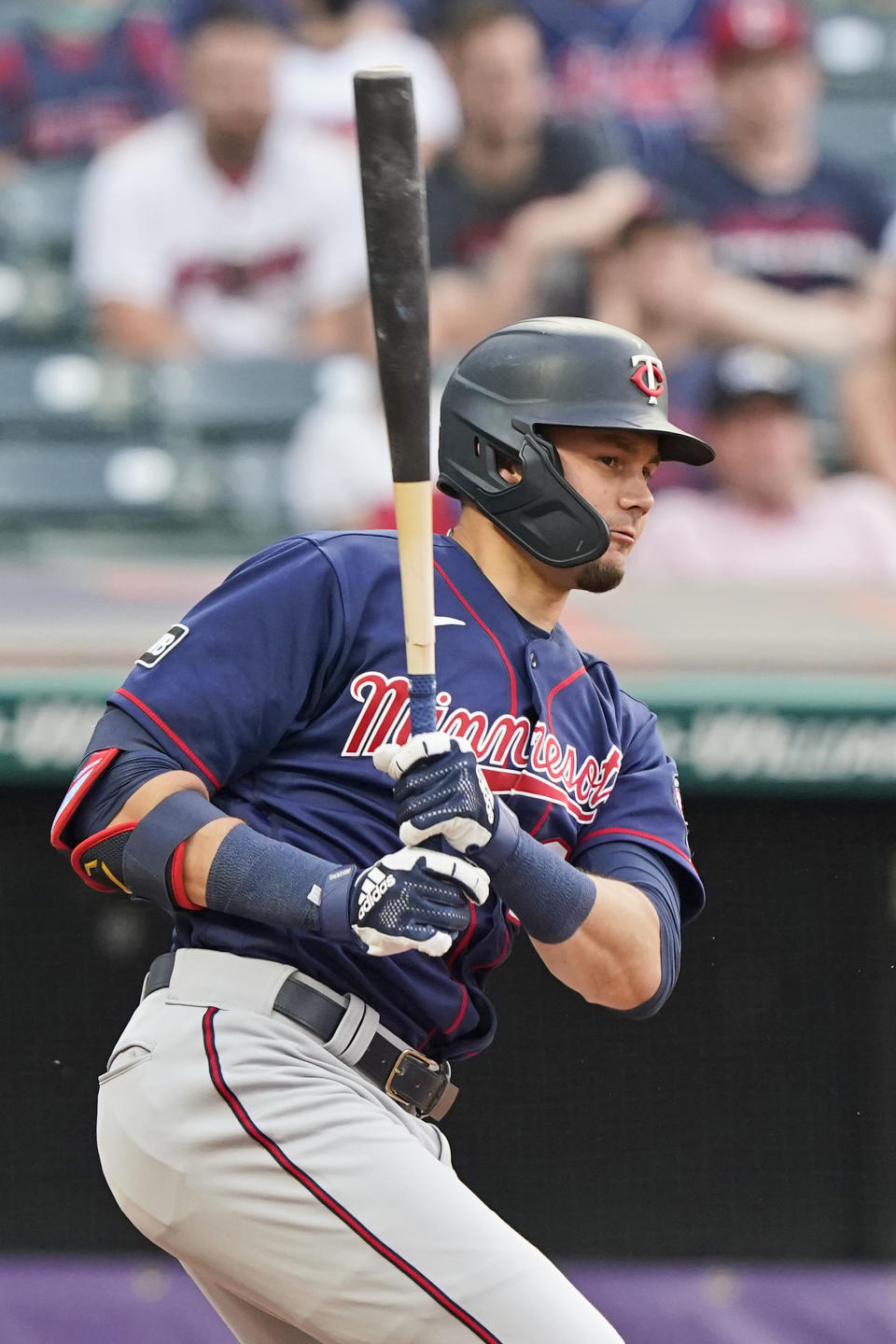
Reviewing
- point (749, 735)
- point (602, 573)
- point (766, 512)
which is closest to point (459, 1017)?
point (602, 573)

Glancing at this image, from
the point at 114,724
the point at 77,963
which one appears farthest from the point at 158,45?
the point at 114,724

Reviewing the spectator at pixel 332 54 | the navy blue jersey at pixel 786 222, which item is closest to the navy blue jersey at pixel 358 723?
the navy blue jersey at pixel 786 222

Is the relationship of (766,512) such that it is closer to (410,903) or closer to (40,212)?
(40,212)

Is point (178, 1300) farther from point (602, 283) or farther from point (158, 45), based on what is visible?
point (158, 45)

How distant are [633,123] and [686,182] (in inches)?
10.0

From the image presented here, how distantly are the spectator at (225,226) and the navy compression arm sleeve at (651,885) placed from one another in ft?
11.1

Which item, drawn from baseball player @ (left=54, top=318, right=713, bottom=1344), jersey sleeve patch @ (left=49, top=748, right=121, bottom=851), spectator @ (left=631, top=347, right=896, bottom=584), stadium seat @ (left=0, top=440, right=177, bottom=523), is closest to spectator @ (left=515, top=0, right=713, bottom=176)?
spectator @ (left=631, top=347, right=896, bottom=584)

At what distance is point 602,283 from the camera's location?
219 inches

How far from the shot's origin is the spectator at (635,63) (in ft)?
18.9

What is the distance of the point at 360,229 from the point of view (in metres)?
5.69

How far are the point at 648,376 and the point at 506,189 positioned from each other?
3.43 meters

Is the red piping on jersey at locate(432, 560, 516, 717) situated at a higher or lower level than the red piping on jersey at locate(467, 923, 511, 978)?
higher

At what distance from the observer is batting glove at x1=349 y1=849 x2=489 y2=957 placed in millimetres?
1901

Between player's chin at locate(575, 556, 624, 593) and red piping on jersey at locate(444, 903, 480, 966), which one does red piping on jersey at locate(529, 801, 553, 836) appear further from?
player's chin at locate(575, 556, 624, 593)
